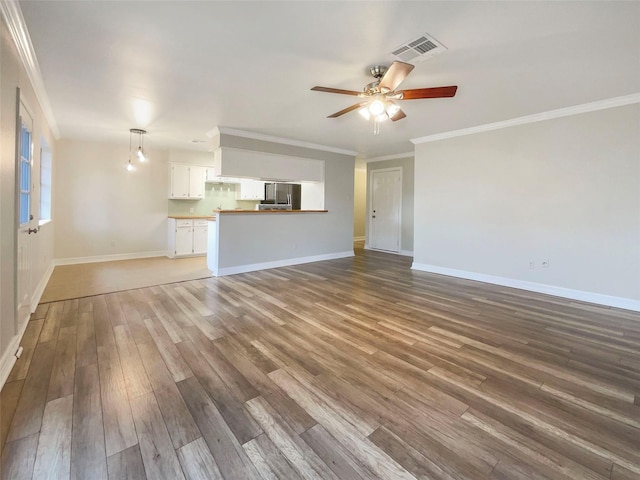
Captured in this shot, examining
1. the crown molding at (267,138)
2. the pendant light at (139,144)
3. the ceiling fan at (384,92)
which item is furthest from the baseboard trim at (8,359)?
the pendant light at (139,144)

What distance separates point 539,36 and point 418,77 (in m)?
0.98

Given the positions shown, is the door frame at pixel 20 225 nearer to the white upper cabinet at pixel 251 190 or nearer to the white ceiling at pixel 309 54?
the white ceiling at pixel 309 54

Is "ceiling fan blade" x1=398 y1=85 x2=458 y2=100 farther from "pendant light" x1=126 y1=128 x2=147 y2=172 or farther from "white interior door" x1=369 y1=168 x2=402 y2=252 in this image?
"white interior door" x1=369 y1=168 x2=402 y2=252

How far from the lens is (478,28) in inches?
85.4

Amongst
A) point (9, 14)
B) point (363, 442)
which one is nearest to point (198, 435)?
point (363, 442)

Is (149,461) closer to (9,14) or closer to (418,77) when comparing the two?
(9,14)

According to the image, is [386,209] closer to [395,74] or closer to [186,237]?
[186,237]

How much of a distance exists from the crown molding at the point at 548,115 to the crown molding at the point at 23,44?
526 cm

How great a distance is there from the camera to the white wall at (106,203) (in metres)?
5.79

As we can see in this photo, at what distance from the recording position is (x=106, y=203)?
20.4 feet

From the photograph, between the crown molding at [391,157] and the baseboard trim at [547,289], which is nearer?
the baseboard trim at [547,289]

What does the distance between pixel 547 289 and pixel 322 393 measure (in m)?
3.99

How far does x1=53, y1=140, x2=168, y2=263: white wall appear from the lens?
19.0 ft

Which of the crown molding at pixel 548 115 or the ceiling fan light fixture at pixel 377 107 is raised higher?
the crown molding at pixel 548 115
